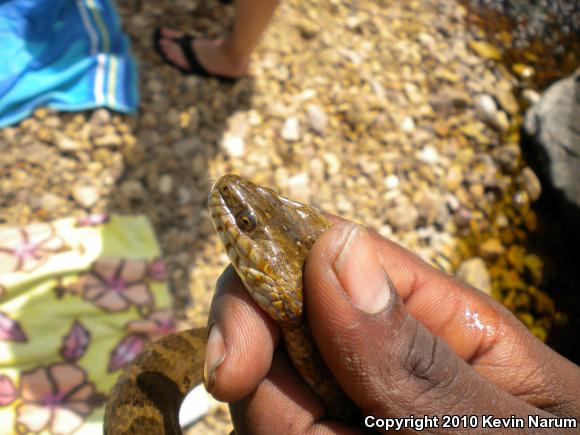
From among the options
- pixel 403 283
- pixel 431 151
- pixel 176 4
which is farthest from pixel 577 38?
pixel 403 283

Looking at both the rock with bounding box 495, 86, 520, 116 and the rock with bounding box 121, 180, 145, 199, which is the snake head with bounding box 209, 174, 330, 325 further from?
the rock with bounding box 495, 86, 520, 116

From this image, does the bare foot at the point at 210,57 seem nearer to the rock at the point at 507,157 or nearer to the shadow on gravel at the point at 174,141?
the shadow on gravel at the point at 174,141

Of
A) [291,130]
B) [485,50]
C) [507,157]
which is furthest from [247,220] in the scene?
[485,50]

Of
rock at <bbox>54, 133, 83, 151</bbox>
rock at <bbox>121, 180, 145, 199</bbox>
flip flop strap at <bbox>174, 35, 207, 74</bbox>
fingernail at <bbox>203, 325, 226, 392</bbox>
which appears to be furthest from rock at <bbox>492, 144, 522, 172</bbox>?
fingernail at <bbox>203, 325, 226, 392</bbox>

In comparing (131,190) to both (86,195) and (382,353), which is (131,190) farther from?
(382,353)

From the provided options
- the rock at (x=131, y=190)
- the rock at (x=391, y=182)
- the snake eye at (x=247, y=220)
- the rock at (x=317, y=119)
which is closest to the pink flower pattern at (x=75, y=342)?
the rock at (x=131, y=190)

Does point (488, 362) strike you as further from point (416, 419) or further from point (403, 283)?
point (416, 419)
